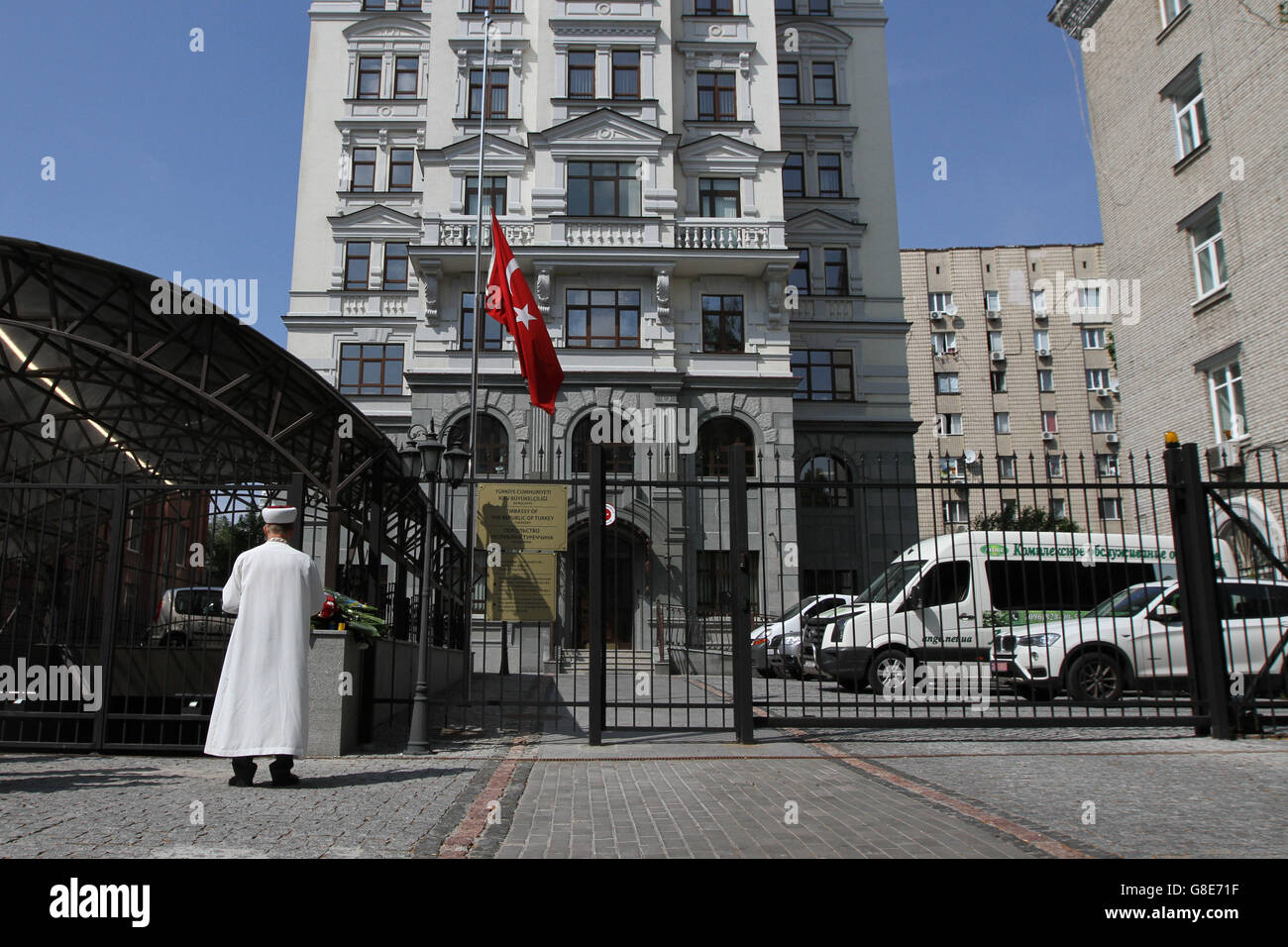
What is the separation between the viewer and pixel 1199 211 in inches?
802

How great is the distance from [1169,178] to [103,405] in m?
23.6

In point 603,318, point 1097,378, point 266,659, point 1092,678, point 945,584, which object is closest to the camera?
point 266,659

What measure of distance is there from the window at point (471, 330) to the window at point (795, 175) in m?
14.3

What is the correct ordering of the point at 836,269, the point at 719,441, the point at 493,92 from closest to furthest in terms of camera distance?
the point at 719,441 < the point at 493,92 < the point at 836,269

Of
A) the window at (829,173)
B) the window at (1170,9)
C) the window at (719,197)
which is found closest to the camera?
the window at (1170,9)

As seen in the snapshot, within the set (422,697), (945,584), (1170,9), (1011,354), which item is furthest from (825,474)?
(1011,354)

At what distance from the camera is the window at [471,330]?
96.7 feet

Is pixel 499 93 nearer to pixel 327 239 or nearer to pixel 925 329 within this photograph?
pixel 327 239

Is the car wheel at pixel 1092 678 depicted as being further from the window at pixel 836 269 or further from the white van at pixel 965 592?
the window at pixel 836 269

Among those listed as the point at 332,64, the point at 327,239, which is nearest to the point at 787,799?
the point at 327,239

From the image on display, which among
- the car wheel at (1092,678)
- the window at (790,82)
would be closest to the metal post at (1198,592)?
the car wheel at (1092,678)

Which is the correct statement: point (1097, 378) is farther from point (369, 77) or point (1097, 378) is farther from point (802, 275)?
point (369, 77)

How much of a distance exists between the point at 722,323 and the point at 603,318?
4163mm
